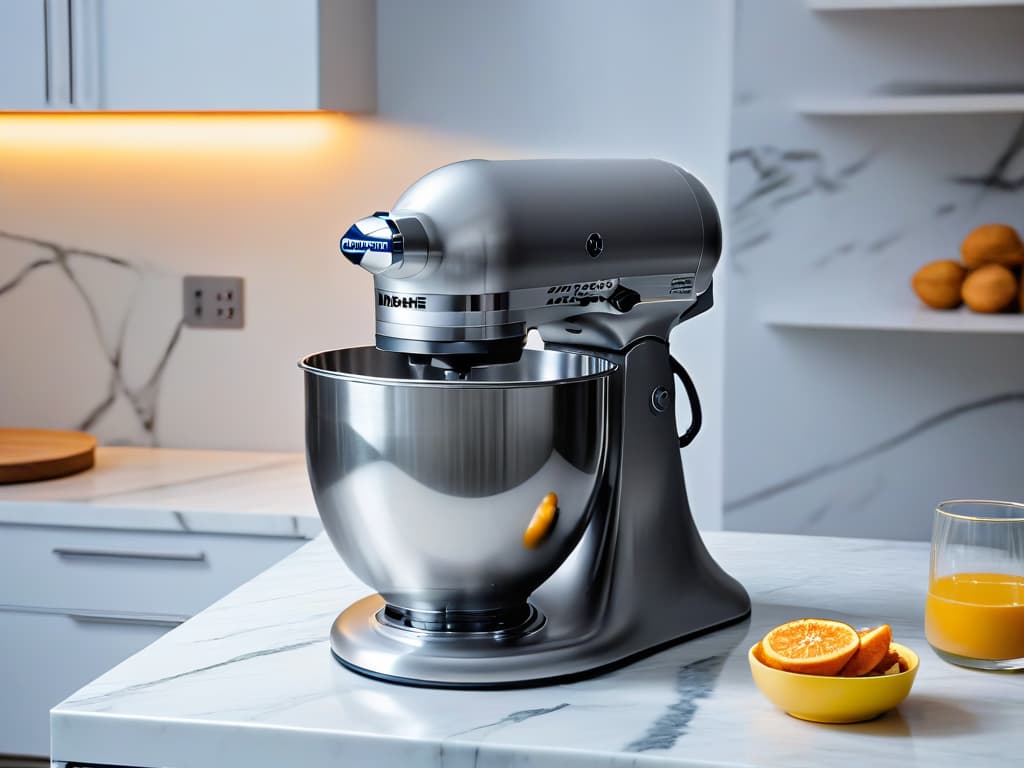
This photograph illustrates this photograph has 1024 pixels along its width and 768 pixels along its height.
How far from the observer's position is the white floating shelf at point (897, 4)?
191 centimetres

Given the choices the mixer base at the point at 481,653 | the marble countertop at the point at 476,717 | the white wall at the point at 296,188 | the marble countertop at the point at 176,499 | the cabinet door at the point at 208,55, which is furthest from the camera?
the white wall at the point at 296,188

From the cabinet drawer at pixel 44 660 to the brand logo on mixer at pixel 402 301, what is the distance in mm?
1237

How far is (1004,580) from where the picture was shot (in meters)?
1.03

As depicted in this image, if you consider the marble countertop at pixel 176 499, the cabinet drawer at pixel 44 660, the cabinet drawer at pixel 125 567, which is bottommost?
the cabinet drawer at pixel 44 660

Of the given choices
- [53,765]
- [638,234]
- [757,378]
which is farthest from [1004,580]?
[757,378]

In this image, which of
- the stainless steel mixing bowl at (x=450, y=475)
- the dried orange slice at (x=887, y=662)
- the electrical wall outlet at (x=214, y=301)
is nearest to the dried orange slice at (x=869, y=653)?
the dried orange slice at (x=887, y=662)

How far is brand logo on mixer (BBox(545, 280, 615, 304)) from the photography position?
105 centimetres

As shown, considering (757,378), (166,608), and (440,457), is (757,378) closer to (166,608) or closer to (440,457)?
(166,608)

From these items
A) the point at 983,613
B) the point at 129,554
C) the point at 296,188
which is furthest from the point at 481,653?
the point at 296,188

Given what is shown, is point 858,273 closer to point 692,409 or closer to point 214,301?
point 692,409

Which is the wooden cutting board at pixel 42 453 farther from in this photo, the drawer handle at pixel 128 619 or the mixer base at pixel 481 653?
the mixer base at pixel 481 653

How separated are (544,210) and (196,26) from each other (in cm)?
135

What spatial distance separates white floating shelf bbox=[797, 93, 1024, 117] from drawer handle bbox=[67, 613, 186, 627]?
131cm

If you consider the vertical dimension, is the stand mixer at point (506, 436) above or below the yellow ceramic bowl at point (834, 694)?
above
